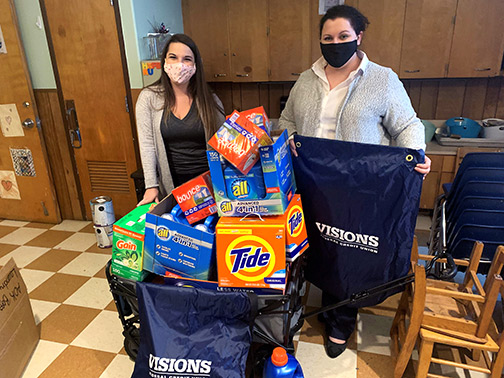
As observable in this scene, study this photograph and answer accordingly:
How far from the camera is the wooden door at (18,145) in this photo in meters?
2.79

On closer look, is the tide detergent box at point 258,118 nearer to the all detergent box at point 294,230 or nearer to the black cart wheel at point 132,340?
the all detergent box at point 294,230

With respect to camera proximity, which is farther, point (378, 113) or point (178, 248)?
point (378, 113)

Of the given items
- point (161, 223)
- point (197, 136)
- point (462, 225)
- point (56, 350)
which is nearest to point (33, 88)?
point (197, 136)

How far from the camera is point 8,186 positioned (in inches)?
127

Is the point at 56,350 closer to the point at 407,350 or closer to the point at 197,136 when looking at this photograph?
the point at 197,136

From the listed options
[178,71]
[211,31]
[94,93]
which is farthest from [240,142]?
[211,31]

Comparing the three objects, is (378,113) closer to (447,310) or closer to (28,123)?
(447,310)

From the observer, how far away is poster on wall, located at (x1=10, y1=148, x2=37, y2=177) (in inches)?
121

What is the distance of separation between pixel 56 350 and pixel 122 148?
62.9 inches

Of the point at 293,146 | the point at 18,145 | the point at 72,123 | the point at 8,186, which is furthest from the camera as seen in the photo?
the point at 8,186

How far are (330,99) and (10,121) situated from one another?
108 inches

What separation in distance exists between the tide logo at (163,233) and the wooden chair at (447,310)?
0.88 m

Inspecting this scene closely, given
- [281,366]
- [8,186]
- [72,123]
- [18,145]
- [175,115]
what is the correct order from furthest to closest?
Result: [8,186]
[18,145]
[72,123]
[175,115]
[281,366]

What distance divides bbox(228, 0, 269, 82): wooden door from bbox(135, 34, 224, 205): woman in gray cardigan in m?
1.37
